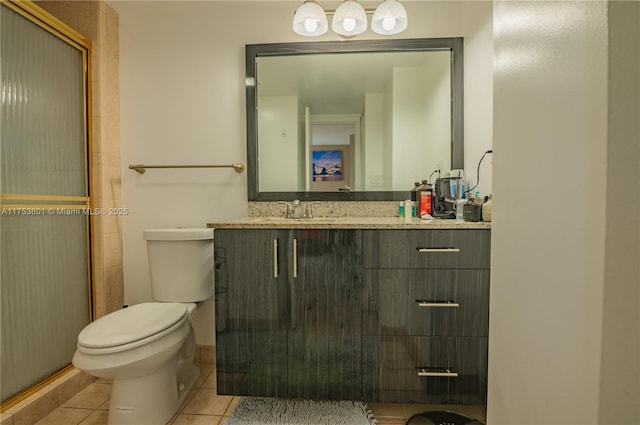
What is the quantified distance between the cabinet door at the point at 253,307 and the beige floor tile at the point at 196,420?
221mm

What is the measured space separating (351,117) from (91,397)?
2112 mm

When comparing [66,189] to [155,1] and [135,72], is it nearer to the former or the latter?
[135,72]

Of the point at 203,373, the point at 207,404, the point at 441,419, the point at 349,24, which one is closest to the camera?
the point at 441,419

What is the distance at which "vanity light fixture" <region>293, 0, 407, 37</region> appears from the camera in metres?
1.57

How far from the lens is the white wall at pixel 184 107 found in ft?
5.95

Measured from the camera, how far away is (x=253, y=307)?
52.3 inches

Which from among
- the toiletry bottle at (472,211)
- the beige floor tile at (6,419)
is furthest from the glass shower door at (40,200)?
the toiletry bottle at (472,211)

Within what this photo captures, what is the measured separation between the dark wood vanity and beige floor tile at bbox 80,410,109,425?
60cm

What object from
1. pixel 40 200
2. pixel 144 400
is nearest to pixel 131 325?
pixel 144 400

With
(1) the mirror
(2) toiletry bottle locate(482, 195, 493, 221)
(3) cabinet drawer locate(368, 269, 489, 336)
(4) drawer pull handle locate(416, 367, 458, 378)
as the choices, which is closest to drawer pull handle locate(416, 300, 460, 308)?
(3) cabinet drawer locate(368, 269, 489, 336)

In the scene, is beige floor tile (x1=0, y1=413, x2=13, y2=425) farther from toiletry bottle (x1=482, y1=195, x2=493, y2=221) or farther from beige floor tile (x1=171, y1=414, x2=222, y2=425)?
toiletry bottle (x1=482, y1=195, x2=493, y2=221)

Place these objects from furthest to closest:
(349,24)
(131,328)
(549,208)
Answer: (349,24), (131,328), (549,208)

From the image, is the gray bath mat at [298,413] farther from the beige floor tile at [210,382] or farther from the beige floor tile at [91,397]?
the beige floor tile at [91,397]

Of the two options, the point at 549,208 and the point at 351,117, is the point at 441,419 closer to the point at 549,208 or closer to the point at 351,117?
the point at 549,208
